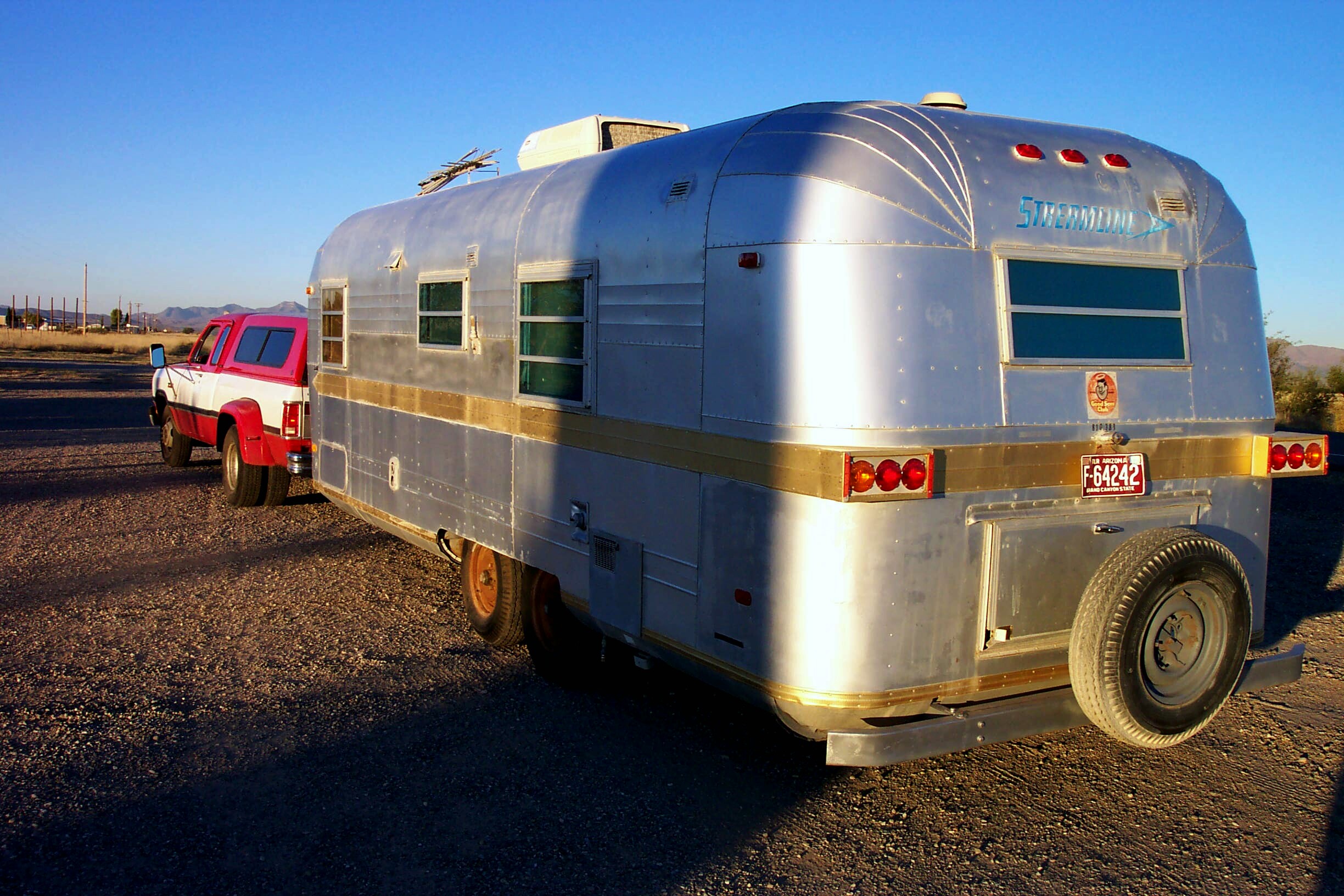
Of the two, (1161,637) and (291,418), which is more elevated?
(291,418)

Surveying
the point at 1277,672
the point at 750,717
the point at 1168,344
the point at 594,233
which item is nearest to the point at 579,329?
the point at 594,233

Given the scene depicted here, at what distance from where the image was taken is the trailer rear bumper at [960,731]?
3.78 m

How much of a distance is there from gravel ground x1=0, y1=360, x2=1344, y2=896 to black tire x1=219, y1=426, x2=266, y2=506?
335 cm

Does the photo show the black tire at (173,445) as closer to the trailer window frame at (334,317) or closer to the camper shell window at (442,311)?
the trailer window frame at (334,317)

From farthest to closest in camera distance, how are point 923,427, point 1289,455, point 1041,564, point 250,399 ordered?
point 250,399, point 1289,455, point 1041,564, point 923,427

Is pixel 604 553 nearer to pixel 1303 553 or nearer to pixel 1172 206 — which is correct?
pixel 1172 206

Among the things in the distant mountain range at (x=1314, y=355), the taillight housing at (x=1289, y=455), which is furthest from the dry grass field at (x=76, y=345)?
the distant mountain range at (x=1314, y=355)

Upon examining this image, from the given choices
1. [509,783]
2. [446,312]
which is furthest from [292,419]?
[509,783]

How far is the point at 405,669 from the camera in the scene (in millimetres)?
5938

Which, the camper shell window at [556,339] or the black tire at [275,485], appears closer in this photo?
the camper shell window at [556,339]

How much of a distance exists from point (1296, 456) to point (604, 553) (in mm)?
3163

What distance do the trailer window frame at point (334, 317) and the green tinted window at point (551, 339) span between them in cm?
278

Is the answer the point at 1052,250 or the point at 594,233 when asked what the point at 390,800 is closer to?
the point at 594,233

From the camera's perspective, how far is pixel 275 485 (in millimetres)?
10633
